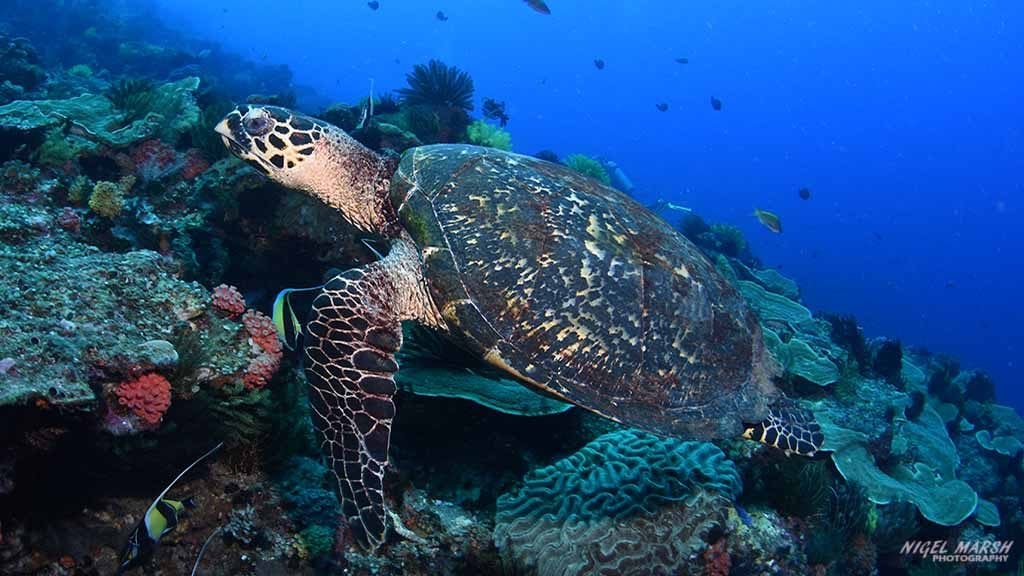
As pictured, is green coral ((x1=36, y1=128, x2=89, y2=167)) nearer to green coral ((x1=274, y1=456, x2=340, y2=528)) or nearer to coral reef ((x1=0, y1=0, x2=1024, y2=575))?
coral reef ((x1=0, y1=0, x2=1024, y2=575))

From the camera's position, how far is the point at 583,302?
11.3 feet

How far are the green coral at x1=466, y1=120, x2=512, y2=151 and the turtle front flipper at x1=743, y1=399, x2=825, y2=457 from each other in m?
6.52

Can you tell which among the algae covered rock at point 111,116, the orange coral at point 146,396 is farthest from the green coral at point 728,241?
the orange coral at point 146,396

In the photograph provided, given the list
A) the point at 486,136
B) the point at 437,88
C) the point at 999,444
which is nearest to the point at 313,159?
the point at 486,136

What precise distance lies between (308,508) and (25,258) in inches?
94.0

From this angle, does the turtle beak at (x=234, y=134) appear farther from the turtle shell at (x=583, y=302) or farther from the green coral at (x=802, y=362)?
the green coral at (x=802, y=362)

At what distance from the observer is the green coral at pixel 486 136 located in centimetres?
912

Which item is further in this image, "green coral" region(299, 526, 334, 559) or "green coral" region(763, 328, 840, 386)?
"green coral" region(763, 328, 840, 386)

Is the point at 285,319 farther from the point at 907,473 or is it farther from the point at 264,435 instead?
→ the point at 907,473

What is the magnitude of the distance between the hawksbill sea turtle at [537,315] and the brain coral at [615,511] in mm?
777

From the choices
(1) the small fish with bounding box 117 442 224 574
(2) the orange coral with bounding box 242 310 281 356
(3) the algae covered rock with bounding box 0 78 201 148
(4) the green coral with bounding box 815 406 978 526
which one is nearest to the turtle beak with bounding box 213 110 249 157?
(2) the orange coral with bounding box 242 310 281 356

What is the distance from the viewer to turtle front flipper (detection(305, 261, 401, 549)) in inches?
114

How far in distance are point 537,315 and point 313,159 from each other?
234 centimetres

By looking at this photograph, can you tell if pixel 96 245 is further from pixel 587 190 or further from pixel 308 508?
pixel 587 190
